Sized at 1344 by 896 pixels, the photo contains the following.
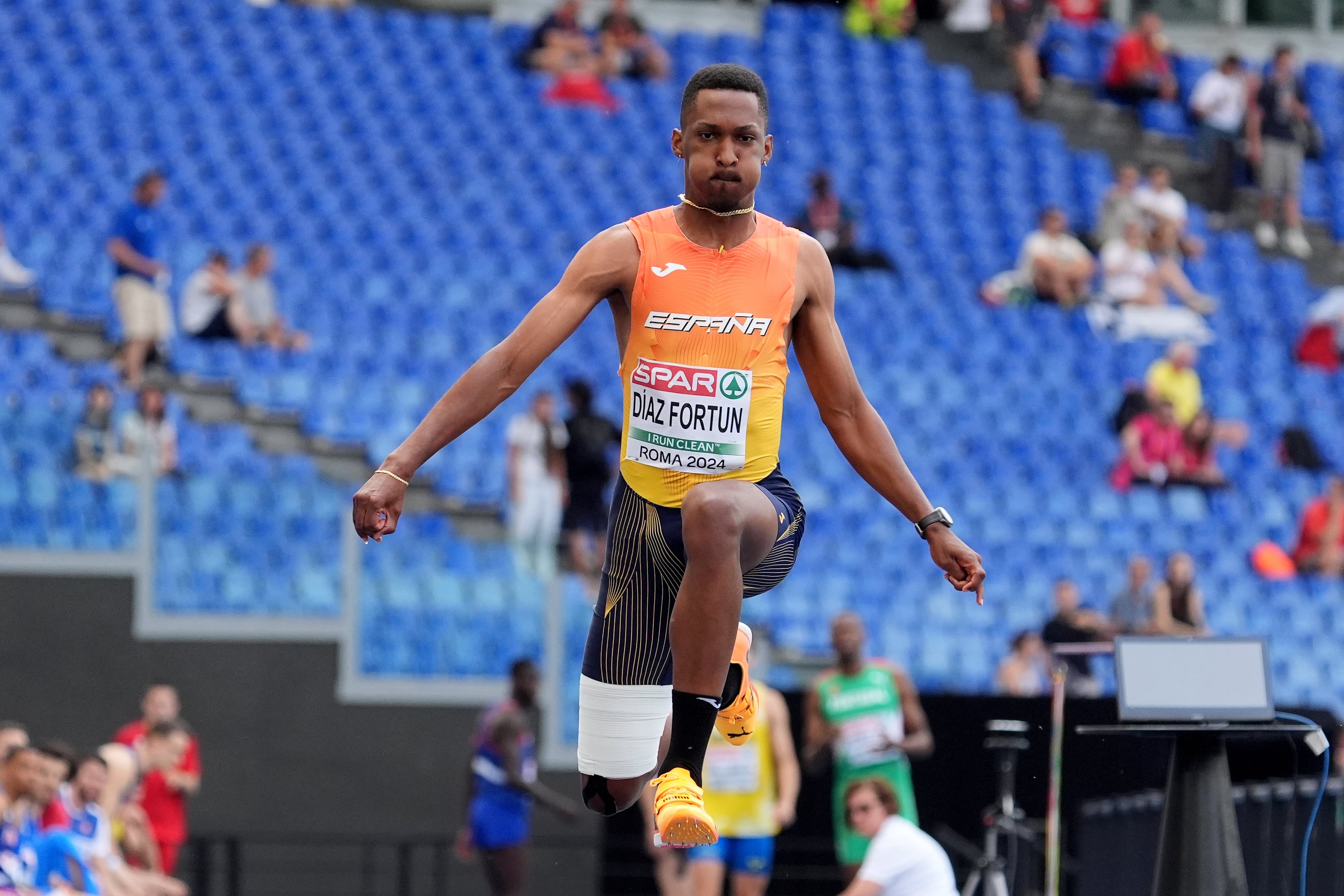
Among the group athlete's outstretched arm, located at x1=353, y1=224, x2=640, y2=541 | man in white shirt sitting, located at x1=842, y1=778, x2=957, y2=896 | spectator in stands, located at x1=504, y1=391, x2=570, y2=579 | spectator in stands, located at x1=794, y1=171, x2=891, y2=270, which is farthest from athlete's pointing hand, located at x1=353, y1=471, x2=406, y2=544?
spectator in stands, located at x1=794, y1=171, x2=891, y2=270

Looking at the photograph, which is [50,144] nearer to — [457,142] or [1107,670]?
[457,142]

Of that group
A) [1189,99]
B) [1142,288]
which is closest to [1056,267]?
[1142,288]

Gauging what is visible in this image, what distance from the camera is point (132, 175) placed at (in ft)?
53.5

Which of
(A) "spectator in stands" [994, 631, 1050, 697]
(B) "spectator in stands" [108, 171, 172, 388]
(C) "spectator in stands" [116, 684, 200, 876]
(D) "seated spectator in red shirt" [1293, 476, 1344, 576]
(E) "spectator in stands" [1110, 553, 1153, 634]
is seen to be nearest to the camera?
(C) "spectator in stands" [116, 684, 200, 876]

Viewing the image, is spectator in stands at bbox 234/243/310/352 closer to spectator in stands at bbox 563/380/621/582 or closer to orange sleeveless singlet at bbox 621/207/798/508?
spectator in stands at bbox 563/380/621/582

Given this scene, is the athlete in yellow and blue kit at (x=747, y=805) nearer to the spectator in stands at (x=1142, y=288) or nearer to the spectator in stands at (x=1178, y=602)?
the spectator in stands at (x=1178, y=602)

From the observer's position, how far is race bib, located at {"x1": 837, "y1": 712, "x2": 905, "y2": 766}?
9883 mm

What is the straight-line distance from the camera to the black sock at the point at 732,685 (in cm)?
536

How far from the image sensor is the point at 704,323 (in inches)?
196

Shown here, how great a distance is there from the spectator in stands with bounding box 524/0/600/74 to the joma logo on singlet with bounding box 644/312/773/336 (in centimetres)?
1349

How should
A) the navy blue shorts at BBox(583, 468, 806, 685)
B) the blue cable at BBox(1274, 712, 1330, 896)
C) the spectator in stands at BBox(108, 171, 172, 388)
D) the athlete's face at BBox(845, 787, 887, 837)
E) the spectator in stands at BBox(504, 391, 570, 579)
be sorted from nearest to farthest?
1. the navy blue shorts at BBox(583, 468, 806, 685)
2. the blue cable at BBox(1274, 712, 1330, 896)
3. the athlete's face at BBox(845, 787, 887, 837)
4. the spectator in stands at BBox(504, 391, 570, 579)
5. the spectator in stands at BBox(108, 171, 172, 388)

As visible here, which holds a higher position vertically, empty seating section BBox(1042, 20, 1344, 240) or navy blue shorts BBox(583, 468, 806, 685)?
empty seating section BBox(1042, 20, 1344, 240)

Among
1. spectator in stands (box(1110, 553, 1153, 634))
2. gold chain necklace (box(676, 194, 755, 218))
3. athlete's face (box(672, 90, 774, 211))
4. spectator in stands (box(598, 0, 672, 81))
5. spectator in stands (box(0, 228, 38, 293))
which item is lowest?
spectator in stands (box(1110, 553, 1153, 634))

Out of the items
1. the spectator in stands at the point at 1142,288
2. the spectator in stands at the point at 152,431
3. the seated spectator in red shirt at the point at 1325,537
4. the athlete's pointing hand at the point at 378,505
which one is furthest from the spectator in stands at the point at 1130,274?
the athlete's pointing hand at the point at 378,505
